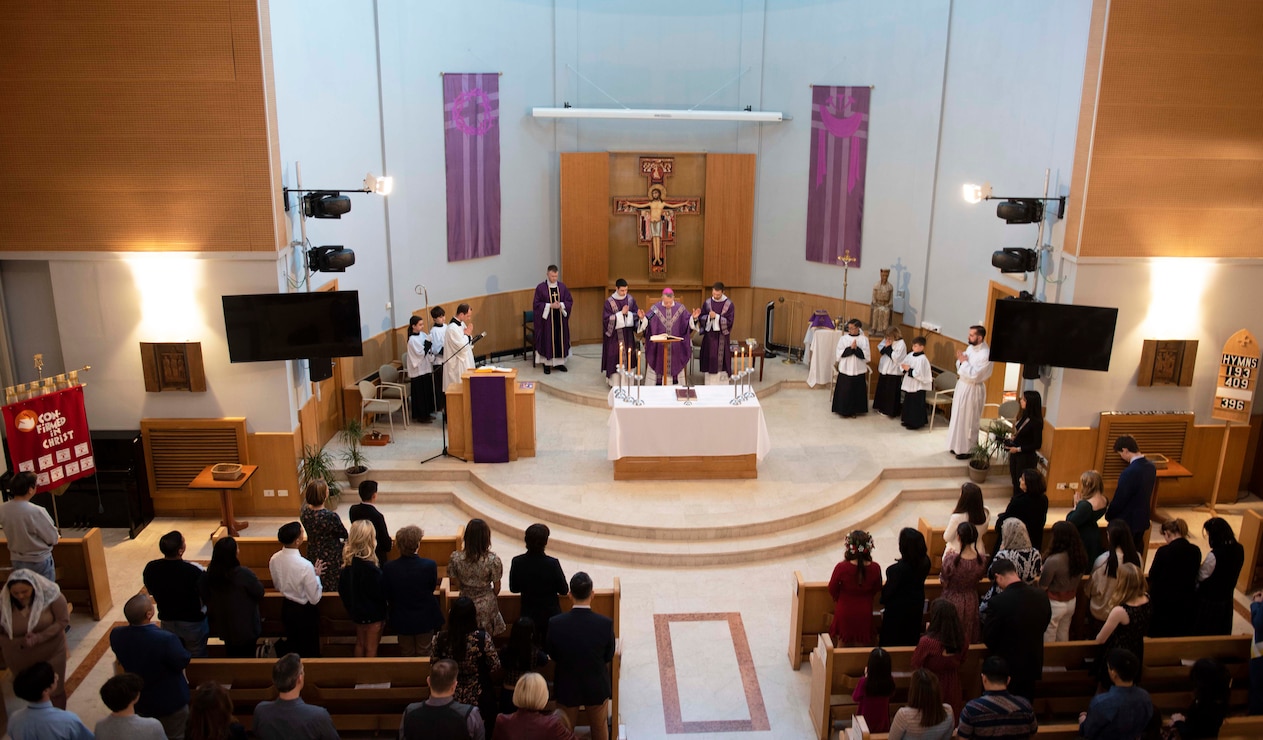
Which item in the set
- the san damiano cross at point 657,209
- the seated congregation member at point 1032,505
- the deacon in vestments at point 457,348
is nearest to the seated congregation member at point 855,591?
the seated congregation member at point 1032,505

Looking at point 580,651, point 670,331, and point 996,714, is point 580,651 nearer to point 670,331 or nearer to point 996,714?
point 996,714

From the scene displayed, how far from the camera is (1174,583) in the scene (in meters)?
7.11

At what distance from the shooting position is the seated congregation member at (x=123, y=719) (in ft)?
16.8

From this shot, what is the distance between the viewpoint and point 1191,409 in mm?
11109

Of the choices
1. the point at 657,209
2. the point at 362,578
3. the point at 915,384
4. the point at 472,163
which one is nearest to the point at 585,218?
the point at 657,209

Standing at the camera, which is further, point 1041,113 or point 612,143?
point 612,143

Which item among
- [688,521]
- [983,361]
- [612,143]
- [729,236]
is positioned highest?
[612,143]

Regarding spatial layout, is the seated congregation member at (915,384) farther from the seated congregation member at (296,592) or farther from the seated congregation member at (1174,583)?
the seated congregation member at (296,592)

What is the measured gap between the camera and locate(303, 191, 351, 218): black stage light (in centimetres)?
1027

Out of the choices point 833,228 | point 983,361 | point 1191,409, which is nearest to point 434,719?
point 983,361

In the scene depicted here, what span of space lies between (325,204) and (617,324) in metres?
5.08

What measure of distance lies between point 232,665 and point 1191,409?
400 inches

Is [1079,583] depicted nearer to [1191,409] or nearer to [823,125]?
[1191,409]

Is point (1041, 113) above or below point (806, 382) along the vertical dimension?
above
